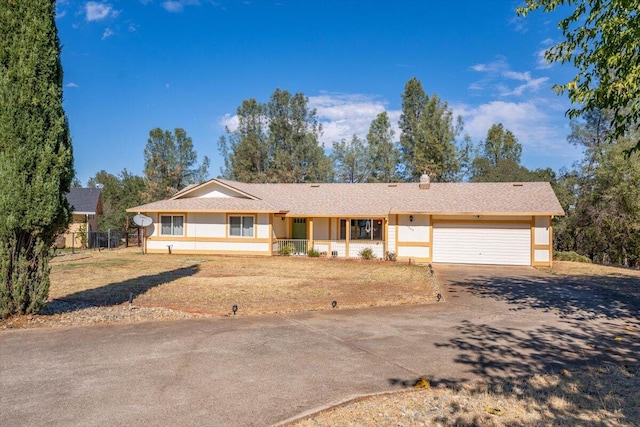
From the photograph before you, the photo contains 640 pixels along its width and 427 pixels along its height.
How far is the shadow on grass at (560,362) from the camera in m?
4.29

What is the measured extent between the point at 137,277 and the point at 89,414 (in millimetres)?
11327

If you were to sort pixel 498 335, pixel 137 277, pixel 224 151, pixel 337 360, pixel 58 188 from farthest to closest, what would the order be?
pixel 224 151 → pixel 137 277 → pixel 58 188 → pixel 498 335 → pixel 337 360

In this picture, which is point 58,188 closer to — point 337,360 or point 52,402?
point 52,402

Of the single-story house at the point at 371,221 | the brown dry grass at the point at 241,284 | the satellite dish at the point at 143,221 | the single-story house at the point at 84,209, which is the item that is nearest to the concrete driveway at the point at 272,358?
the brown dry grass at the point at 241,284

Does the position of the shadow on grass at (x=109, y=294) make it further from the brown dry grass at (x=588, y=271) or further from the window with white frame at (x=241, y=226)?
the brown dry grass at (x=588, y=271)

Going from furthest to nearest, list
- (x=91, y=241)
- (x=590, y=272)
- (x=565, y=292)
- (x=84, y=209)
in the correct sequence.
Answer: (x=84, y=209) < (x=91, y=241) < (x=590, y=272) < (x=565, y=292)

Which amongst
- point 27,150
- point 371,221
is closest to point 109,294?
point 27,150

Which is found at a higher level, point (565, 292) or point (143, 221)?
point (143, 221)

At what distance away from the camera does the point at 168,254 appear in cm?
2375

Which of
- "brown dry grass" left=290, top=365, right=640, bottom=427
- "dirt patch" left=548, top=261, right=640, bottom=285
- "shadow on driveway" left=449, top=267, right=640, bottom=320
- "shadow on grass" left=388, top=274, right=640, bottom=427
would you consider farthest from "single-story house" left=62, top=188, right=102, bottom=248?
"brown dry grass" left=290, top=365, right=640, bottom=427

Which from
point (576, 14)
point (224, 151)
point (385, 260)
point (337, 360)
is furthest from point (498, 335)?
point (224, 151)

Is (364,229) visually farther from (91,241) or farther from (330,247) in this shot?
(91,241)

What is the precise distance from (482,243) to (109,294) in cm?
1666

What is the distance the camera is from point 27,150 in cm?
→ 782
